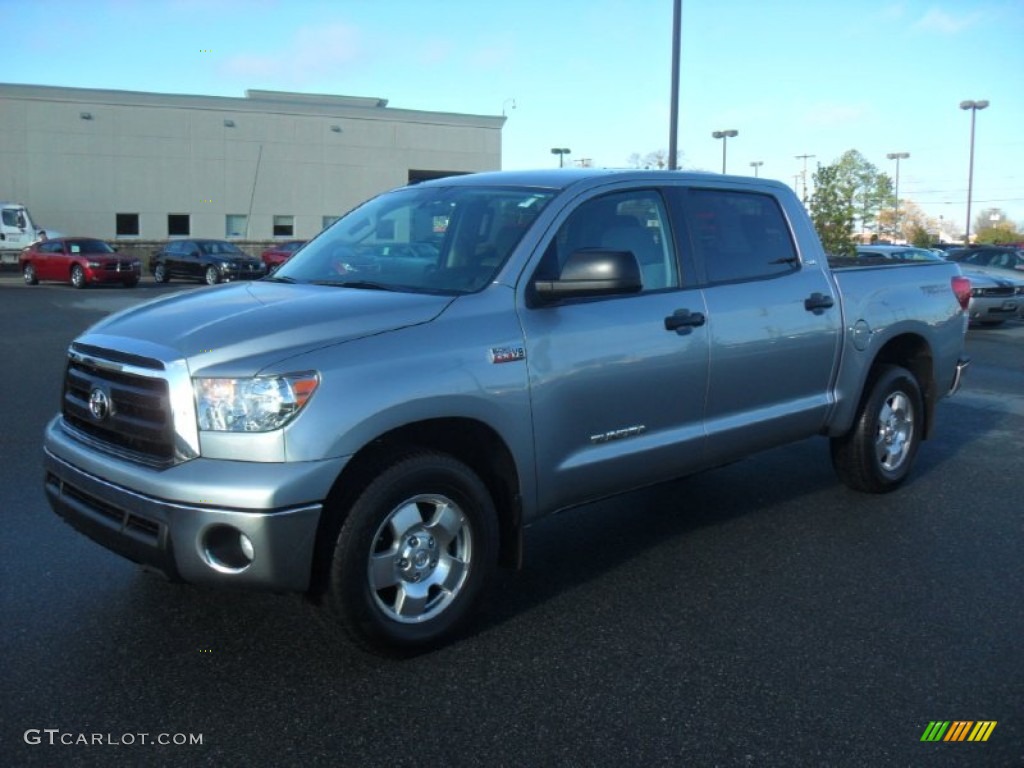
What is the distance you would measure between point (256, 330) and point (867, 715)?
262 centimetres

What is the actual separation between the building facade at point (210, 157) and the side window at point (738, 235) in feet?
139

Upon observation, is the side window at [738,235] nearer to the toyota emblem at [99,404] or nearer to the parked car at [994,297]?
the toyota emblem at [99,404]

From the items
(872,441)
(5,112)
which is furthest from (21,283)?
(872,441)

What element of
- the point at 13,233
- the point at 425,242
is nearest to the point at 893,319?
the point at 425,242

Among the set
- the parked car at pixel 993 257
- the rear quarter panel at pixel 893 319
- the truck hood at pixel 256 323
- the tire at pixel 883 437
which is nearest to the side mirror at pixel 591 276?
the truck hood at pixel 256 323

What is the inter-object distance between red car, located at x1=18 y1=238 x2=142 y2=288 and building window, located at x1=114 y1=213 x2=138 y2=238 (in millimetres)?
11793

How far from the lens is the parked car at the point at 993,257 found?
2109cm

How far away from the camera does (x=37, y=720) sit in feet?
10.8

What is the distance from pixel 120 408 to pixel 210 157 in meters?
44.1

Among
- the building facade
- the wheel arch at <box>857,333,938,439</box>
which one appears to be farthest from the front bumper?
the building facade

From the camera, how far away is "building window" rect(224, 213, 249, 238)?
4562 centimetres

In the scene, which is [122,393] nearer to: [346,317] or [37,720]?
[346,317]

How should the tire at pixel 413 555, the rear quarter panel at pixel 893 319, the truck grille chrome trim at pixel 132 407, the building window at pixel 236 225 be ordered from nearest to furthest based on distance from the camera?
the truck grille chrome trim at pixel 132 407 → the tire at pixel 413 555 → the rear quarter panel at pixel 893 319 → the building window at pixel 236 225

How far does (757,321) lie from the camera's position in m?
5.17
